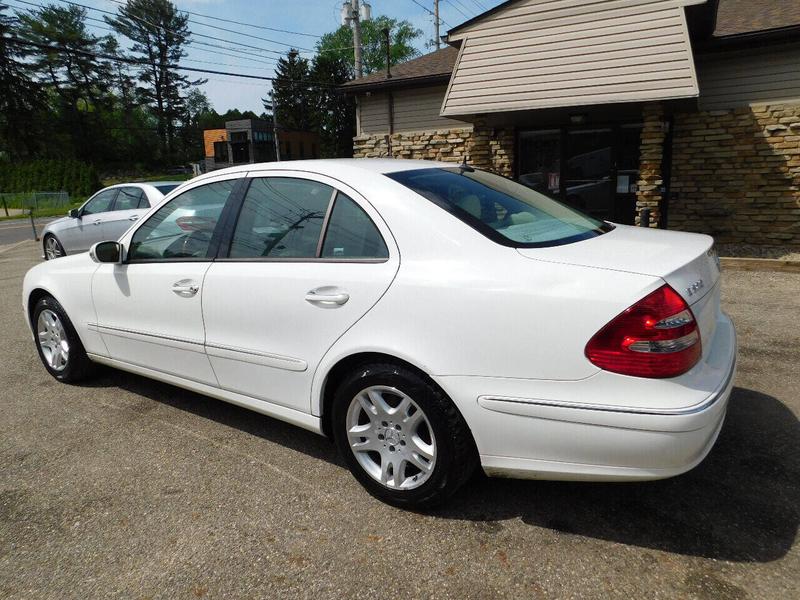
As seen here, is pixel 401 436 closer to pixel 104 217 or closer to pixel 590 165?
pixel 590 165

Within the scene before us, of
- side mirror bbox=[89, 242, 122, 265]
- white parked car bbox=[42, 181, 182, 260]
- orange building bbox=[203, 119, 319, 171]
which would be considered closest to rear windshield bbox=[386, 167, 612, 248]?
side mirror bbox=[89, 242, 122, 265]

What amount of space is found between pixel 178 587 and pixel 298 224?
66.5 inches

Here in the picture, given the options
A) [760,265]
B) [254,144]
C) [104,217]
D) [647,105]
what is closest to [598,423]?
[760,265]

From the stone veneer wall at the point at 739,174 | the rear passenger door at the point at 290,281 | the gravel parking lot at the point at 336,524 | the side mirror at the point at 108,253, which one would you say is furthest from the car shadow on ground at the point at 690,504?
the stone veneer wall at the point at 739,174

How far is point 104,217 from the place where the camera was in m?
10.5

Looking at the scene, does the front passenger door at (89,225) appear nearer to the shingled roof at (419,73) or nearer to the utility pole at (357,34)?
the shingled roof at (419,73)

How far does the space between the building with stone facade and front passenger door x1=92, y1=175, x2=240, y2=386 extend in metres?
7.11

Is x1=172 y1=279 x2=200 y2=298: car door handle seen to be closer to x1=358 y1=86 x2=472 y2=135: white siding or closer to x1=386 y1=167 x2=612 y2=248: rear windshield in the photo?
x1=386 y1=167 x2=612 y2=248: rear windshield

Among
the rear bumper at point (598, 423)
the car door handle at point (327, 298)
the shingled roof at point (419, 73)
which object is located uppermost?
the shingled roof at point (419, 73)

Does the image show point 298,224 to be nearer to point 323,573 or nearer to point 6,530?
point 323,573

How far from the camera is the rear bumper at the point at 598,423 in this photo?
2.04 m

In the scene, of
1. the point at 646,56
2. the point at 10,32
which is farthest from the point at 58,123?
the point at 646,56

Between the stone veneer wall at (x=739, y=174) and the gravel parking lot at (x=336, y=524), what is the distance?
7238 mm

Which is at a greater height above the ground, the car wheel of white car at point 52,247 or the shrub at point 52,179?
the shrub at point 52,179
